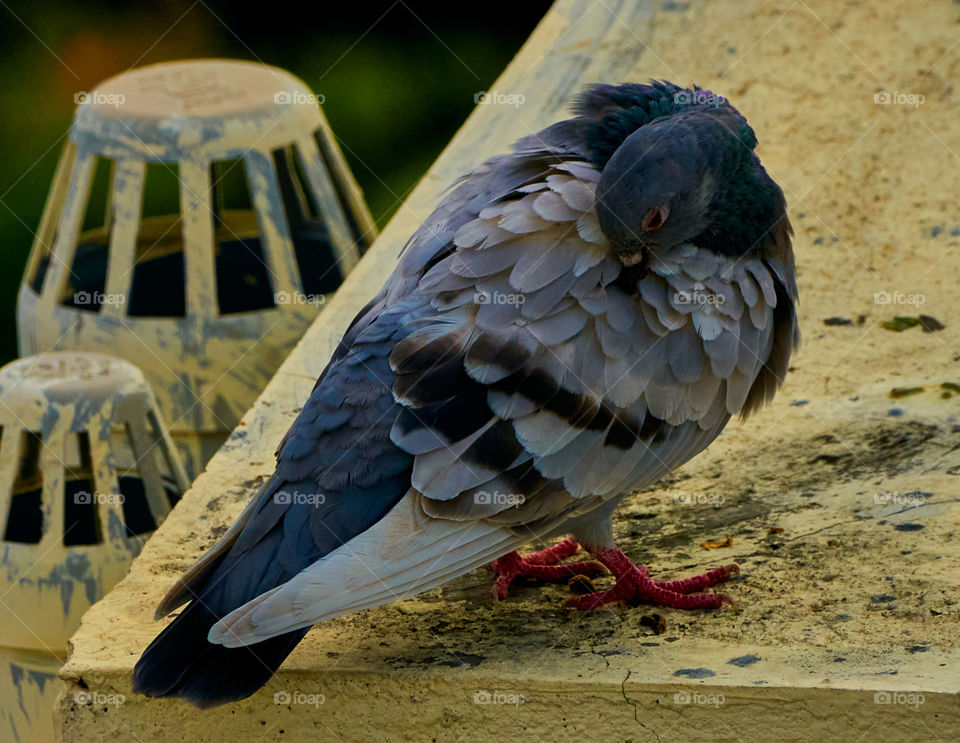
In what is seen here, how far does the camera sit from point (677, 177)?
284 cm

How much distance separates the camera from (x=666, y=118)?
3.00 m

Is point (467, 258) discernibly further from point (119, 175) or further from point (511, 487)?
point (119, 175)

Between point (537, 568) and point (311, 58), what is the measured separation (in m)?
7.02

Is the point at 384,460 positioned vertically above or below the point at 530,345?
below

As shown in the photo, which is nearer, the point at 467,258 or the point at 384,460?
the point at 384,460

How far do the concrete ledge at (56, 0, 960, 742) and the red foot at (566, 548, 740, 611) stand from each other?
4cm

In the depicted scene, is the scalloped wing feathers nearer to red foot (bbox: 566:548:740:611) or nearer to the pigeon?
the pigeon

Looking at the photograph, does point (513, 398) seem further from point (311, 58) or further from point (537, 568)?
point (311, 58)

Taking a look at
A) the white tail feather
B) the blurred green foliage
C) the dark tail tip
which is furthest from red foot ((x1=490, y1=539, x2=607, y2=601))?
the blurred green foliage

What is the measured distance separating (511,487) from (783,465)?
1392 millimetres

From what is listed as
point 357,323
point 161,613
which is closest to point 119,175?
point 357,323

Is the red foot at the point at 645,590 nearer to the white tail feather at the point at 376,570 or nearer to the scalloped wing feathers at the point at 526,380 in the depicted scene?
the scalloped wing feathers at the point at 526,380

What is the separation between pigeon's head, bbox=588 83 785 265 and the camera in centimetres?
280

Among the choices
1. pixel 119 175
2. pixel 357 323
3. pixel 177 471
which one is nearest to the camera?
pixel 357 323
